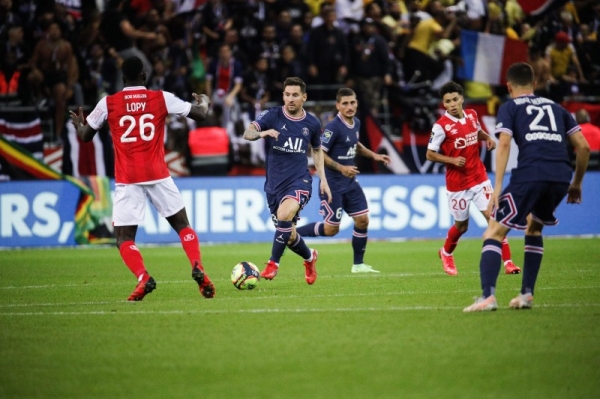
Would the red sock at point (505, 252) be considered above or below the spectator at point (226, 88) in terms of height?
below

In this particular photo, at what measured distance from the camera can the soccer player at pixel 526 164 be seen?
8.59 m

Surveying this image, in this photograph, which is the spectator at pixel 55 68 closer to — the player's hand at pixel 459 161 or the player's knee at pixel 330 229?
the player's knee at pixel 330 229

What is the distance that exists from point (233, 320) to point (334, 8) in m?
14.8

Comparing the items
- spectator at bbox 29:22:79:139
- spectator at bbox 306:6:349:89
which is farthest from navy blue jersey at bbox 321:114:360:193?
spectator at bbox 29:22:79:139

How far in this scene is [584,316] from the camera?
851 cm

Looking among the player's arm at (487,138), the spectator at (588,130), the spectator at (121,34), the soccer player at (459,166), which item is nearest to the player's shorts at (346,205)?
the soccer player at (459,166)

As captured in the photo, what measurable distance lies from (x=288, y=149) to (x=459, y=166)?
2.31 meters

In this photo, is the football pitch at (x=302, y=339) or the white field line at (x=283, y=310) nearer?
the football pitch at (x=302, y=339)

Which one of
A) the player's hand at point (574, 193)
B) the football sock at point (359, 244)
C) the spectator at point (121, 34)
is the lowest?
the football sock at point (359, 244)

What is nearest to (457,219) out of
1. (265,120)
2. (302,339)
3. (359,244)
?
(359,244)

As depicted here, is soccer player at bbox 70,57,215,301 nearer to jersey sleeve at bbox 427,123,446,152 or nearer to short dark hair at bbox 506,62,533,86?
short dark hair at bbox 506,62,533,86

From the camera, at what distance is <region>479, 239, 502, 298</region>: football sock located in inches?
338

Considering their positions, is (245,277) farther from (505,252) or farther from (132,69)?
(505,252)

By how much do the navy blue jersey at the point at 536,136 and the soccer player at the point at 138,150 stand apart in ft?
10.2
